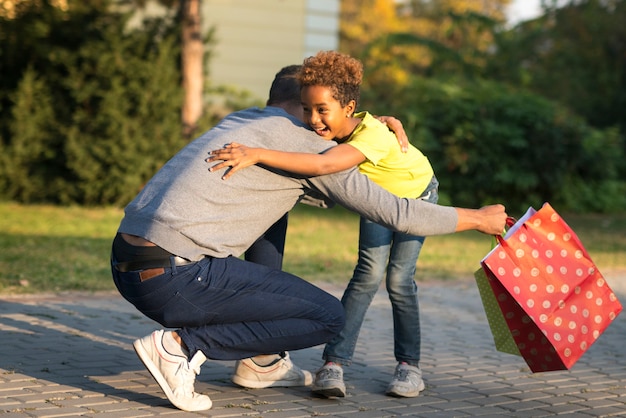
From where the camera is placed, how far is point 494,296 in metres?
4.33

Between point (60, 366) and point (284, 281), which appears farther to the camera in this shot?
point (60, 366)

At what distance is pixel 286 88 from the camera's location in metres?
4.34

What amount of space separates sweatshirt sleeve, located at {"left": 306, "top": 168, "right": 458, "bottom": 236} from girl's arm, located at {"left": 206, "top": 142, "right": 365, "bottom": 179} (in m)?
0.10

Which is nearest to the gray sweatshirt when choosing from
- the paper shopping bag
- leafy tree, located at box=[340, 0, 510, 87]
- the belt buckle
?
the belt buckle

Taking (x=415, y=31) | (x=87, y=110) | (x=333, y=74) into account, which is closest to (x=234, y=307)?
(x=333, y=74)

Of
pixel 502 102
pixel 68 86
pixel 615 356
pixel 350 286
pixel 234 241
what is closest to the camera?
pixel 234 241

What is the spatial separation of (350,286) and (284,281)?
67cm

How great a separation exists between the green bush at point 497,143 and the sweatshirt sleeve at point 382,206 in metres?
11.9

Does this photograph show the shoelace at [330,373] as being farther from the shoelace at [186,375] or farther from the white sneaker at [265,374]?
the shoelace at [186,375]

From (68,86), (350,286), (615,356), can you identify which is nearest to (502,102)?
(68,86)

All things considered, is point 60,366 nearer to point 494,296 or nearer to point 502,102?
point 494,296

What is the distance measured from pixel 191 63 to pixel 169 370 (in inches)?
456

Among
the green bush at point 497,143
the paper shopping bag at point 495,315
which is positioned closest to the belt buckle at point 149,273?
the paper shopping bag at point 495,315

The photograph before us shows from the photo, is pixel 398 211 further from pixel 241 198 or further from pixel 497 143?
pixel 497 143
